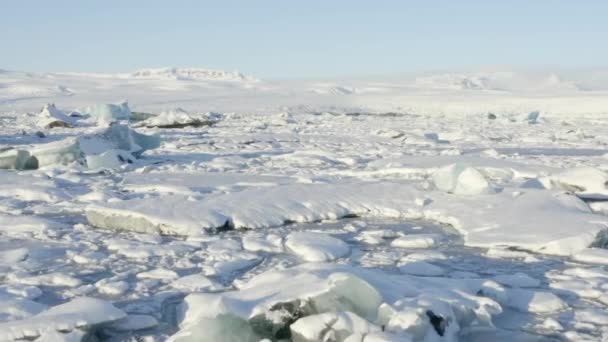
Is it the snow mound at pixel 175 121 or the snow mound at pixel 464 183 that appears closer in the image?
the snow mound at pixel 464 183

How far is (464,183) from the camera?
19.6 feet

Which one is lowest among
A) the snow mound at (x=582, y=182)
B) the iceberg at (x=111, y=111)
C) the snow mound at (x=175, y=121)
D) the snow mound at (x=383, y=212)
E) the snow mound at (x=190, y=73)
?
the snow mound at (x=190, y=73)

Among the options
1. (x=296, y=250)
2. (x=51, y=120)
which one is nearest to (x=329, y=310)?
(x=296, y=250)

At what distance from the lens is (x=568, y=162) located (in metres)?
9.93

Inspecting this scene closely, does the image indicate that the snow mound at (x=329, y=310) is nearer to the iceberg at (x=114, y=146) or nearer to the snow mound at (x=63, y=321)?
the snow mound at (x=63, y=321)

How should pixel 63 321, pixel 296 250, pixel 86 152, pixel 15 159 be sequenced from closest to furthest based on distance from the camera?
pixel 63 321
pixel 296 250
pixel 15 159
pixel 86 152

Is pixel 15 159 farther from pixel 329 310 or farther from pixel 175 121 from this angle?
pixel 175 121

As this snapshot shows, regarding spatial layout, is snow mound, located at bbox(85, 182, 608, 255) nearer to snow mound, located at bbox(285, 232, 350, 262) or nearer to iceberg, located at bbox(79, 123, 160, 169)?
snow mound, located at bbox(285, 232, 350, 262)

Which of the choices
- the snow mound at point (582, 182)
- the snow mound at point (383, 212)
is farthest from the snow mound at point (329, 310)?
the snow mound at point (582, 182)

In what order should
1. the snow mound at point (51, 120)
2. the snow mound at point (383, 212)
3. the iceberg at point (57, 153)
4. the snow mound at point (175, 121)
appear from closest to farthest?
1. the snow mound at point (383, 212)
2. the iceberg at point (57, 153)
3. the snow mound at point (175, 121)
4. the snow mound at point (51, 120)

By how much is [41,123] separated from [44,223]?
15760 millimetres

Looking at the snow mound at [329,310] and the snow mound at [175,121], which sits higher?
the snow mound at [329,310]

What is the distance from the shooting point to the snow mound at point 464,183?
19.5 ft

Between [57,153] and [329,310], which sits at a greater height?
[329,310]
